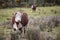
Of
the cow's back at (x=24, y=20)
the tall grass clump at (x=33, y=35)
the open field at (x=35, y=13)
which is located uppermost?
the open field at (x=35, y=13)

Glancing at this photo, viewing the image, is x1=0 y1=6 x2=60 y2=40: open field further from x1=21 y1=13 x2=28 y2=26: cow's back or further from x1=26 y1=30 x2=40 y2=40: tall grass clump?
x1=26 y1=30 x2=40 y2=40: tall grass clump

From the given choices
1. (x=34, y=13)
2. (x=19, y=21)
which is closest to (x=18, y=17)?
(x=19, y=21)

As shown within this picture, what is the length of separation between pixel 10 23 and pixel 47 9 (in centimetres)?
58

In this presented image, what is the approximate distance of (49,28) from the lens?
3.50 m

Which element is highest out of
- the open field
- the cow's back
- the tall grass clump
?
the open field

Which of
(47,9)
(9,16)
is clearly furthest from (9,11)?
(47,9)

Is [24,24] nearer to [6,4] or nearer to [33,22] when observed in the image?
[33,22]

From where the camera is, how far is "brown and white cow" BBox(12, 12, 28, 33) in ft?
11.4

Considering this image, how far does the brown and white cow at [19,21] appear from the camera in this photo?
348 centimetres

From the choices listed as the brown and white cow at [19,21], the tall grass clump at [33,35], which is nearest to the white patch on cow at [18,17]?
the brown and white cow at [19,21]

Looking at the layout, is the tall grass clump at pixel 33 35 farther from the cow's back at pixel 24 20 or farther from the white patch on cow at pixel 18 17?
the white patch on cow at pixel 18 17

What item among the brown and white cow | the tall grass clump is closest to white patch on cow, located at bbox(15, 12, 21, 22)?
the brown and white cow

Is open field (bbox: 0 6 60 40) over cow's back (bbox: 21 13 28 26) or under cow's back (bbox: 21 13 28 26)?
over

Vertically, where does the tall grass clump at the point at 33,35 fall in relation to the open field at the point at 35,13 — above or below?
below
